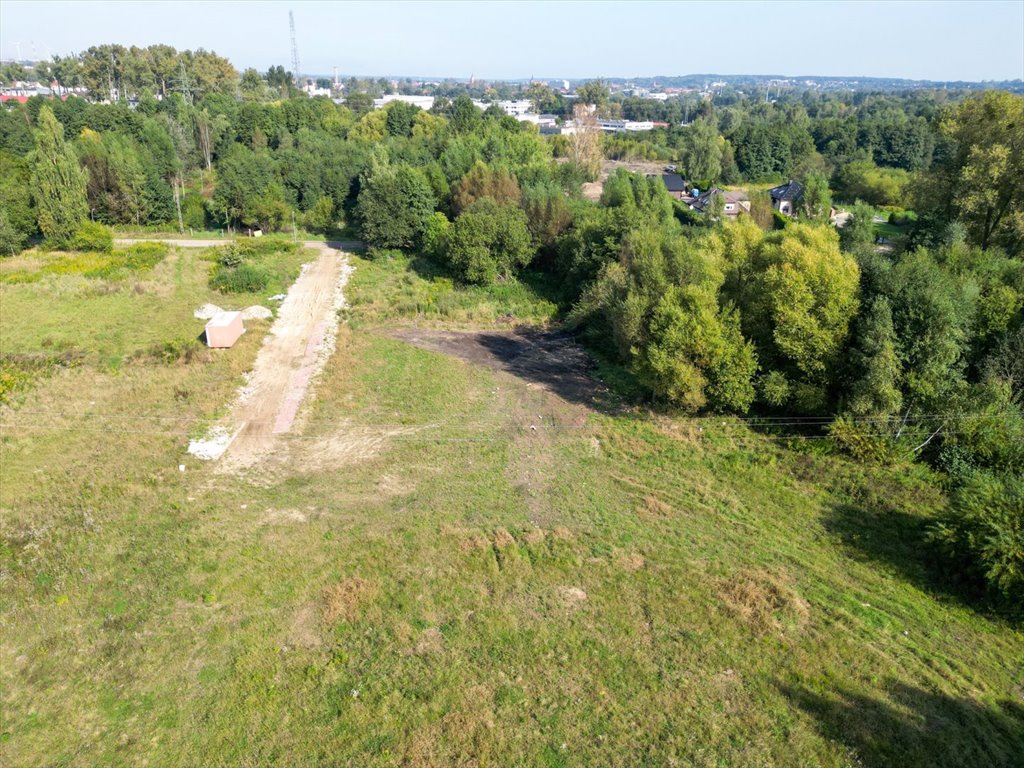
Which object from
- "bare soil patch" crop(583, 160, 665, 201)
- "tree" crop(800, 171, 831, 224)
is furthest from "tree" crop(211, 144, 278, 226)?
"tree" crop(800, 171, 831, 224)

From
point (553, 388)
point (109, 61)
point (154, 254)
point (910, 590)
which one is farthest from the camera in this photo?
point (109, 61)

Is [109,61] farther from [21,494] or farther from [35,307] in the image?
[21,494]

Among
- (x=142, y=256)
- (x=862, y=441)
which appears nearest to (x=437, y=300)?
(x=142, y=256)

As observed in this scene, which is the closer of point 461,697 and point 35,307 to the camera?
point 461,697

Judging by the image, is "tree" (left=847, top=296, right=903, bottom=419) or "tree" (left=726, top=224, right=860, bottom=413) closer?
"tree" (left=847, top=296, right=903, bottom=419)

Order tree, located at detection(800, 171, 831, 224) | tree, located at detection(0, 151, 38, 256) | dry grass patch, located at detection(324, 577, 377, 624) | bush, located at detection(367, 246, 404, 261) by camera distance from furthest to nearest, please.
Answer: tree, located at detection(800, 171, 831, 224) < bush, located at detection(367, 246, 404, 261) < tree, located at detection(0, 151, 38, 256) < dry grass patch, located at detection(324, 577, 377, 624)

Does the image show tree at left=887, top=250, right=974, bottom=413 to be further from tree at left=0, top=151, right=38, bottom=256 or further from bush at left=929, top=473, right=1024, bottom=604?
tree at left=0, top=151, right=38, bottom=256

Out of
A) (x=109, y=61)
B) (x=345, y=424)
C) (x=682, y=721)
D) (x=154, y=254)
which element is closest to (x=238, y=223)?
(x=154, y=254)
